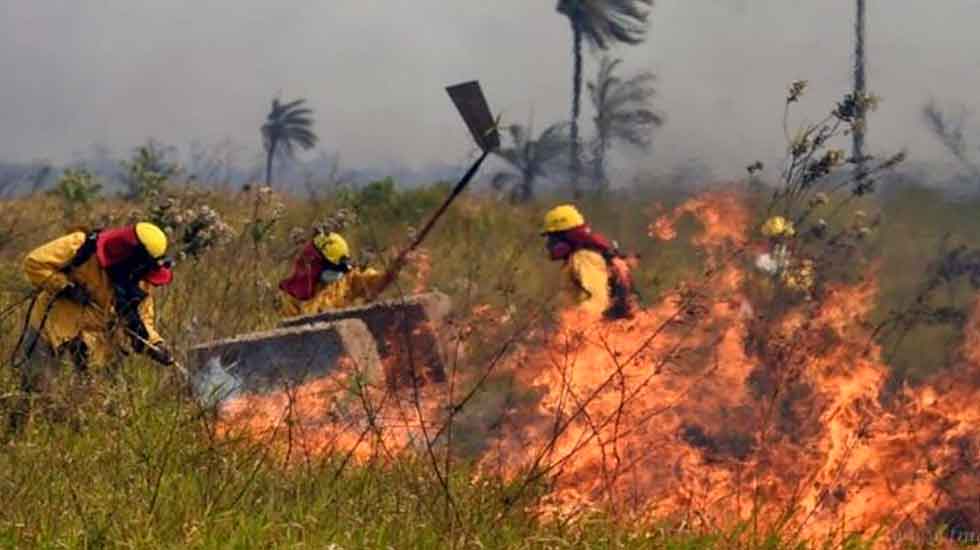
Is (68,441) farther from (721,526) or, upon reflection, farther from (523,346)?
(721,526)

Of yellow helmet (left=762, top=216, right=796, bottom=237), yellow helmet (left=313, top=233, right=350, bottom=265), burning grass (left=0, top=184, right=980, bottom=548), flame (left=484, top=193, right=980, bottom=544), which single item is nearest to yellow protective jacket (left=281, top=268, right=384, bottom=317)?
yellow helmet (left=313, top=233, right=350, bottom=265)

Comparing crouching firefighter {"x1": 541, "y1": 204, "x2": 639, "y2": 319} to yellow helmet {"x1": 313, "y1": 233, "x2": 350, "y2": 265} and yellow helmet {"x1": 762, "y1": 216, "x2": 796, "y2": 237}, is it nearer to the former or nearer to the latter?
yellow helmet {"x1": 313, "y1": 233, "x2": 350, "y2": 265}

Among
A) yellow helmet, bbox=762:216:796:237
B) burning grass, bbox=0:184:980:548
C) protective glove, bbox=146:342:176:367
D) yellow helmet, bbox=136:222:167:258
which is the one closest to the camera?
burning grass, bbox=0:184:980:548

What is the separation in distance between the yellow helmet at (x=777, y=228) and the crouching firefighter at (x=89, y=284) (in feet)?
9.57

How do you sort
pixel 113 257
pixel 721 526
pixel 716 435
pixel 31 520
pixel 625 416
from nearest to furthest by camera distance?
pixel 31 520, pixel 721 526, pixel 625 416, pixel 716 435, pixel 113 257

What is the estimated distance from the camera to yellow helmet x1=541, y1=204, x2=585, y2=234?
357 inches

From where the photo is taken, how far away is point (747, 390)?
6.38 m

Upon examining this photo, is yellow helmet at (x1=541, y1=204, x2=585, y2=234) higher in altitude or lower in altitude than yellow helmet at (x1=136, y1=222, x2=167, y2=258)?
lower

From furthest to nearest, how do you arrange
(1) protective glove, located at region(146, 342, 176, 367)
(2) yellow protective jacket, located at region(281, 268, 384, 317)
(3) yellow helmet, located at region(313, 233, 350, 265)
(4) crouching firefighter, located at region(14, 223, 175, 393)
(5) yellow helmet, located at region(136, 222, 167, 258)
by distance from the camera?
(2) yellow protective jacket, located at region(281, 268, 384, 317) → (3) yellow helmet, located at region(313, 233, 350, 265) → (5) yellow helmet, located at region(136, 222, 167, 258) → (4) crouching firefighter, located at region(14, 223, 175, 393) → (1) protective glove, located at region(146, 342, 176, 367)

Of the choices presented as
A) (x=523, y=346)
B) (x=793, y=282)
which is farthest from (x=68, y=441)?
(x=793, y=282)

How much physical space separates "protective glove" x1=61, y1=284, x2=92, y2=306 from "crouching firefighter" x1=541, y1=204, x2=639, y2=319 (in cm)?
312

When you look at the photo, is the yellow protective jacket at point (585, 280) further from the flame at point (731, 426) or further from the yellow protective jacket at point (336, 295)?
the flame at point (731, 426)

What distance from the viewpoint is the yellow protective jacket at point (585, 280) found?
336 inches

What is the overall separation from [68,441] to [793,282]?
3097 mm
